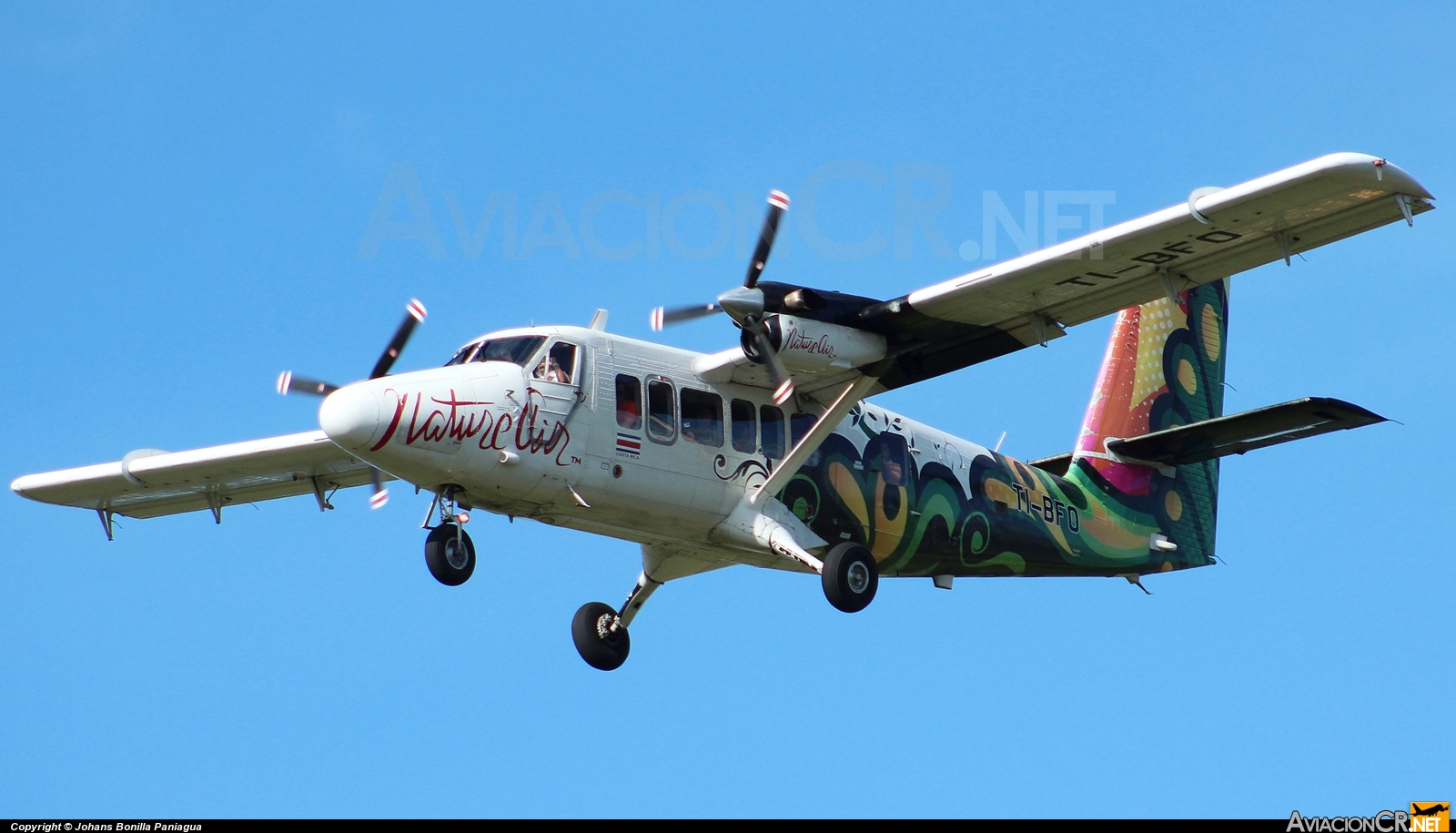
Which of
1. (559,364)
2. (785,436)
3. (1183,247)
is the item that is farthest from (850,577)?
(1183,247)

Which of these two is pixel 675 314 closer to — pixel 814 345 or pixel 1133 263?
pixel 814 345

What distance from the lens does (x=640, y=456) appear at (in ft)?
56.8

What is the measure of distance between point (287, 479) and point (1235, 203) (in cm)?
1174

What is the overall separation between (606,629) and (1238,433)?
786 cm

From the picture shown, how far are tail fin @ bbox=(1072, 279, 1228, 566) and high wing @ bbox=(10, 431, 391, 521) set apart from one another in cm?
973

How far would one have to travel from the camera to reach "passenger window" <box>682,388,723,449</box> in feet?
58.5

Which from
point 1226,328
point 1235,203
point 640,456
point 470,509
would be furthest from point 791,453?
point 1226,328

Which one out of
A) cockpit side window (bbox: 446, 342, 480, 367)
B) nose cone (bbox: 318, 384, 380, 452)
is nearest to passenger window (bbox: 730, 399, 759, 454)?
cockpit side window (bbox: 446, 342, 480, 367)

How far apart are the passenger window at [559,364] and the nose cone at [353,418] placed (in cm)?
176

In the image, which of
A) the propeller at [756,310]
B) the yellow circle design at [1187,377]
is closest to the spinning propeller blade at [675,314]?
the propeller at [756,310]

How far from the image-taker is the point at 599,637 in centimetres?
1930

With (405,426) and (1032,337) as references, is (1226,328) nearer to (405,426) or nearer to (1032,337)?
(1032,337)

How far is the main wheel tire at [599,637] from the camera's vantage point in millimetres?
19281

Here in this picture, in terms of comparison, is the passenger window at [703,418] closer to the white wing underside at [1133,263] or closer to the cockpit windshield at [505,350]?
the white wing underside at [1133,263]
